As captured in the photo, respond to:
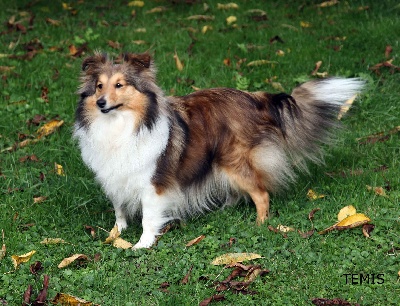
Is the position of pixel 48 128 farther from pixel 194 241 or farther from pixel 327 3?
pixel 327 3

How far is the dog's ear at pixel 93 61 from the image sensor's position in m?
5.77

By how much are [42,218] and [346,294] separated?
2.62 metres

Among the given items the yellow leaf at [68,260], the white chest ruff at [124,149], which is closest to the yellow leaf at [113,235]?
the white chest ruff at [124,149]

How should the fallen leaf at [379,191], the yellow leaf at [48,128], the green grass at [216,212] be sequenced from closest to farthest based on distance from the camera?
the green grass at [216,212]
the fallen leaf at [379,191]
the yellow leaf at [48,128]

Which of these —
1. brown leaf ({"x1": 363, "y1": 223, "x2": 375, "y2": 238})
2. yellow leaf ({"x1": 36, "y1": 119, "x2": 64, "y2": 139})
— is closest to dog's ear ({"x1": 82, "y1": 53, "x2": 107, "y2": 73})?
yellow leaf ({"x1": 36, "y1": 119, "x2": 64, "y2": 139})

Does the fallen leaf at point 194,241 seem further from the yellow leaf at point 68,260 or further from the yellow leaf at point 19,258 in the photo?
the yellow leaf at point 19,258

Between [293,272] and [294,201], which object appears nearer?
[293,272]

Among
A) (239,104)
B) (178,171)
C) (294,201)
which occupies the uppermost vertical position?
(239,104)

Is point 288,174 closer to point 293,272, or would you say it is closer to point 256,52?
point 293,272

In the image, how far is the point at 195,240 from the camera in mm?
5586

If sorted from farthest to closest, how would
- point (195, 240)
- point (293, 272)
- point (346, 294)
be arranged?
1. point (195, 240)
2. point (293, 272)
3. point (346, 294)

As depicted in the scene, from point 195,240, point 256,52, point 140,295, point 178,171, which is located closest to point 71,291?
point 140,295

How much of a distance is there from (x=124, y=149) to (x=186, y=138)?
0.51 m

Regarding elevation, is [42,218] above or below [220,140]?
below
